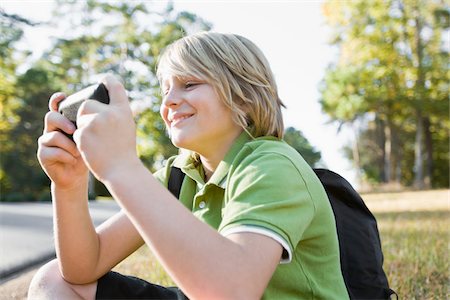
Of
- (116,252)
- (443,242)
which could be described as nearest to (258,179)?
(116,252)

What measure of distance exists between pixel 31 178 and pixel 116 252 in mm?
19449

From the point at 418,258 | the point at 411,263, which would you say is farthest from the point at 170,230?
the point at 418,258

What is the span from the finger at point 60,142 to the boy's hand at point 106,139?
0.22 meters

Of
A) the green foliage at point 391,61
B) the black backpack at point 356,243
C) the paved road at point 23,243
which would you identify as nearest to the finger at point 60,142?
the black backpack at point 356,243

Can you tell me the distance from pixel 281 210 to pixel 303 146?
69.2 ft

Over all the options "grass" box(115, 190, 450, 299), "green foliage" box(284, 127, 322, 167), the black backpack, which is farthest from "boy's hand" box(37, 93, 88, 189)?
"green foliage" box(284, 127, 322, 167)

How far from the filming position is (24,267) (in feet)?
15.9

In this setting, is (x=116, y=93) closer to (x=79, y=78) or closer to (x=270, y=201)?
(x=270, y=201)

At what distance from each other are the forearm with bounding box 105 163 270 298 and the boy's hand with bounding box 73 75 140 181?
0.04m

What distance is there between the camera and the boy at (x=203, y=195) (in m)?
1.22

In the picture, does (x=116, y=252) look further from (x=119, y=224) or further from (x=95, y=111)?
(x=95, y=111)

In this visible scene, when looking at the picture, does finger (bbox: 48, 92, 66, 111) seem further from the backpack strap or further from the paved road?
the paved road

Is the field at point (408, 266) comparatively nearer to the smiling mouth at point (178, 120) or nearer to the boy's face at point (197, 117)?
the boy's face at point (197, 117)

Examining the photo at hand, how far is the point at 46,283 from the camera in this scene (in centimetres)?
183
